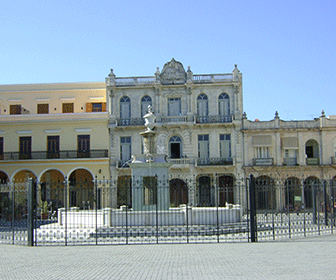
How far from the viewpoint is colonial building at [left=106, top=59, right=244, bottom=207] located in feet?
128

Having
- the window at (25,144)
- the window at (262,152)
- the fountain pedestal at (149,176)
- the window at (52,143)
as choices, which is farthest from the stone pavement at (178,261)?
the window at (25,144)

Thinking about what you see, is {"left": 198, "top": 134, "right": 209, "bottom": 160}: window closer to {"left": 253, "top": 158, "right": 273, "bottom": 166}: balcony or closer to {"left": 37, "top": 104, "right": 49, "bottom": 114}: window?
{"left": 253, "top": 158, "right": 273, "bottom": 166}: balcony

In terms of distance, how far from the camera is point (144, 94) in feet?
131

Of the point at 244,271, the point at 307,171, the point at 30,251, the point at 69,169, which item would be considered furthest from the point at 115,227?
the point at 307,171

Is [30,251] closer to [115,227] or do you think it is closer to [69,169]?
[115,227]

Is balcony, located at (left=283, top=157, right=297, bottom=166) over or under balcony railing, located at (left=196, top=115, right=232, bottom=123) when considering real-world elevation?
under

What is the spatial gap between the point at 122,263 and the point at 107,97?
28743mm

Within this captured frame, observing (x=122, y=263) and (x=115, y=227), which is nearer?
(x=122, y=263)

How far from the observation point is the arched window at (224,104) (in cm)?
3969

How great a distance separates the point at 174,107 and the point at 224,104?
4032mm

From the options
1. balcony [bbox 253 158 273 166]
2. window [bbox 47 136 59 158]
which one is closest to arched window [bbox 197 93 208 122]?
balcony [bbox 253 158 273 166]

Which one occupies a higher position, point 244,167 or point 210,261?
point 244,167

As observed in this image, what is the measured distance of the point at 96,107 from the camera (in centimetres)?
4216

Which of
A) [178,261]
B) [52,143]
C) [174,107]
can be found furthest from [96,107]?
[178,261]
